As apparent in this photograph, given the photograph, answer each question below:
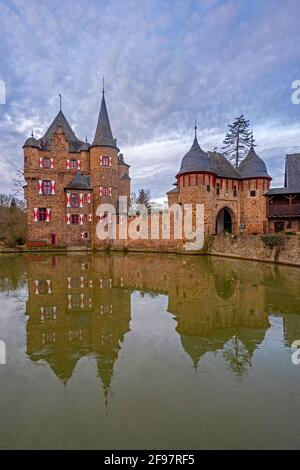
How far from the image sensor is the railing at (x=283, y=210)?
21312mm

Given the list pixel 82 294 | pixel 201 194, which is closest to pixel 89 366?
pixel 82 294

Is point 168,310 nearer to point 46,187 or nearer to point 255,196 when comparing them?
point 255,196

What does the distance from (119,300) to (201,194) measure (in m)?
15.5

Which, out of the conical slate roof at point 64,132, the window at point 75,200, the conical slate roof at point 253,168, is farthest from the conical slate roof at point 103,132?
the conical slate roof at point 253,168

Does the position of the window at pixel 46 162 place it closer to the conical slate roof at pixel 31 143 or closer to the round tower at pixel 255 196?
the conical slate roof at pixel 31 143

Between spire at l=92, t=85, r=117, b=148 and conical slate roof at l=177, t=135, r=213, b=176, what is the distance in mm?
8605

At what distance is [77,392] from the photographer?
3.31m

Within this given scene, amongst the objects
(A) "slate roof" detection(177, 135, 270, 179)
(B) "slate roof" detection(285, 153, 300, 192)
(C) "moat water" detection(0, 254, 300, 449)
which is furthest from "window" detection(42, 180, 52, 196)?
(B) "slate roof" detection(285, 153, 300, 192)

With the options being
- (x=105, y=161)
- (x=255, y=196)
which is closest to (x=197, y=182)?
(x=255, y=196)

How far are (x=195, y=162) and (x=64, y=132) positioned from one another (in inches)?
541

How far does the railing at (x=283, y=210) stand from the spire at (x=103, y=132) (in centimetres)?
1545

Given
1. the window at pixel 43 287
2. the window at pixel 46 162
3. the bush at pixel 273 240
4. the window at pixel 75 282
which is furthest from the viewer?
the window at pixel 46 162

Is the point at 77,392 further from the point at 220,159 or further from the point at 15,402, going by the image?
the point at 220,159

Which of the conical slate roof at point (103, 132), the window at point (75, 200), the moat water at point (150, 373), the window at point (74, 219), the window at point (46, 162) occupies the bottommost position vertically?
the moat water at point (150, 373)
